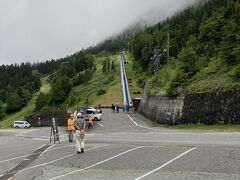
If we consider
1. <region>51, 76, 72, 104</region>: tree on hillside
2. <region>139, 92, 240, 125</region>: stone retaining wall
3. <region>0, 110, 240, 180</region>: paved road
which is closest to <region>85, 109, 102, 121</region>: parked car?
<region>139, 92, 240, 125</region>: stone retaining wall

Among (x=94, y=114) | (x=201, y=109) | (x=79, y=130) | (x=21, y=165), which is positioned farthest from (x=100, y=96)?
(x=21, y=165)

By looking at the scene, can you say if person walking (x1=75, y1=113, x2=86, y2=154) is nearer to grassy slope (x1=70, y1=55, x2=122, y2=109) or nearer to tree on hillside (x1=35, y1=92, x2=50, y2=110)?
grassy slope (x1=70, y1=55, x2=122, y2=109)

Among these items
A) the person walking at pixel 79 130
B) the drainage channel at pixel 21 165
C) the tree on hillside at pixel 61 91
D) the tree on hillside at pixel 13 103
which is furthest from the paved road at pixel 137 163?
the tree on hillside at pixel 13 103

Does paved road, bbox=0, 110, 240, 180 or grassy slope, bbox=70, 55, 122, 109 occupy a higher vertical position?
grassy slope, bbox=70, 55, 122, 109

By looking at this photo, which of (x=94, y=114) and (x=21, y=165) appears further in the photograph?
(x=94, y=114)

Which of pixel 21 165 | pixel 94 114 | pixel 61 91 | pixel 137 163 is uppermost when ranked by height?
pixel 61 91

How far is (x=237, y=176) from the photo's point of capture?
1323 cm

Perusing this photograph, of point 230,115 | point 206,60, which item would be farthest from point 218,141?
point 206,60

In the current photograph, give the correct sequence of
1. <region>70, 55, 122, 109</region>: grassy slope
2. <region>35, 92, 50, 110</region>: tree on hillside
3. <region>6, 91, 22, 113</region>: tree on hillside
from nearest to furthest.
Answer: <region>70, 55, 122, 109</region>: grassy slope
<region>35, 92, 50, 110</region>: tree on hillside
<region>6, 91, 22, 113</region>: tree on hillside

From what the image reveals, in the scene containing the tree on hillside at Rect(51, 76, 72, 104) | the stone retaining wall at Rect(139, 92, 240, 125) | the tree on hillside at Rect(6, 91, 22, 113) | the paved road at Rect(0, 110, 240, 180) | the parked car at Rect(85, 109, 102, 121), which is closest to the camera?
the paved road at Rect(0, 110, 240, 180)

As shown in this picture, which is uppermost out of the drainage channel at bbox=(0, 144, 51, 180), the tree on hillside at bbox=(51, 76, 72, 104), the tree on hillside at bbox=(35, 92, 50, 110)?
the tree on hillside at bbox=(51, 76, 72, 104)

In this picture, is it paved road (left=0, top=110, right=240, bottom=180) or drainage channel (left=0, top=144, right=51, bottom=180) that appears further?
drainage channel (left=0, top=144, right=51, bottom=180)

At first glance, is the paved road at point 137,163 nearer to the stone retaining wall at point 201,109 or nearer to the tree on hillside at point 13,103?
the stone retaining wall at point 201,109

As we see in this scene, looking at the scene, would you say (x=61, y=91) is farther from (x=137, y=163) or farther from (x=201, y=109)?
(x=137, y=163)
